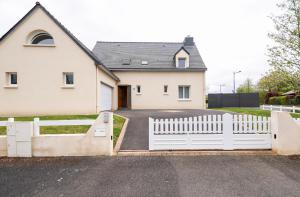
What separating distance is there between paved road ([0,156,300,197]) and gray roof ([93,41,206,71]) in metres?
15.9

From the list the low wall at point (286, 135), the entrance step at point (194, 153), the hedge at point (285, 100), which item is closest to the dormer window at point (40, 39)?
the entrance step at point (194, 153)

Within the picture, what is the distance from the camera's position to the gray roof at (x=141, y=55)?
814 inches

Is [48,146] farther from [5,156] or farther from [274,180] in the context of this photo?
[274,180]

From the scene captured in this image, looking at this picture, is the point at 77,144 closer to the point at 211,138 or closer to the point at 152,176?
the point at 152,176

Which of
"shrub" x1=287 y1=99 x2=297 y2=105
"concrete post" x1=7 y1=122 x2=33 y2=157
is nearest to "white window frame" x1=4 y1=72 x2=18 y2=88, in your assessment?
"concrete post" x1=7 y1=122 x2=33 y2=157

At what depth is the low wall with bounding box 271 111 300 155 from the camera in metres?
5.80

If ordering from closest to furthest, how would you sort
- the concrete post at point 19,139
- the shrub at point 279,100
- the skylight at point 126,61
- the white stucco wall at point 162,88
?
1. the concrete post at point 19,139
2. the white stucco wall at point 162,88
3. the skylight at point 126,61
4. the shrub at point 279,100

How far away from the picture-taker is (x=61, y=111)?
13164mm

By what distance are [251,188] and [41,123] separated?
598cm

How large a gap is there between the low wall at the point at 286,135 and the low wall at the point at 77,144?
5.19 metres

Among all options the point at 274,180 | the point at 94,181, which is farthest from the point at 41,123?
the point at 274,180

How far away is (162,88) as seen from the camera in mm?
20672

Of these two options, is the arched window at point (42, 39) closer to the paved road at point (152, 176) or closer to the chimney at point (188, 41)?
the paved road at point (152, 176)

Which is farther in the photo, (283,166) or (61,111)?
(61,111)
